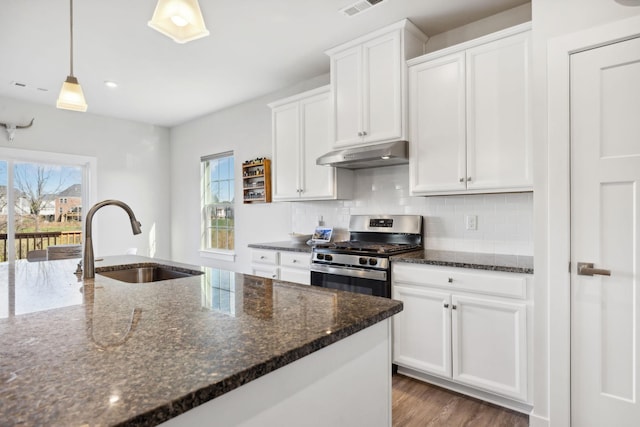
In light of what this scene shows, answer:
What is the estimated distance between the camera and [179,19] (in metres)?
1.33

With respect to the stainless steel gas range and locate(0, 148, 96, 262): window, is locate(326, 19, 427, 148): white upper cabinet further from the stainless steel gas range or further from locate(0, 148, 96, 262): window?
locate(0, 148, 96, 262): window

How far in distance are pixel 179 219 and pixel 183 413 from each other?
5390 mm

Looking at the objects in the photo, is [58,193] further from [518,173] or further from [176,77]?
[518,173]

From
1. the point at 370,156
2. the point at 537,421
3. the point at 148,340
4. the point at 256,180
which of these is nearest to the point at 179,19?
the point at 148,340

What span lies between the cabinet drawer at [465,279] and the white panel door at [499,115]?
1.91 ft

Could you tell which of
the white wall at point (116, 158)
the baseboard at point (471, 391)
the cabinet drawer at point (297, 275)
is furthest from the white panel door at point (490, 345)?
the white wall at point (116, 158)

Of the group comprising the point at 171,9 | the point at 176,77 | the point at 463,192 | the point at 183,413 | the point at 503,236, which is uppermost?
the point at 176,77

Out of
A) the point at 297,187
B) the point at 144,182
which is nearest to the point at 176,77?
the point at 297,187

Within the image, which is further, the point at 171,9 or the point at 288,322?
the point at 171,9

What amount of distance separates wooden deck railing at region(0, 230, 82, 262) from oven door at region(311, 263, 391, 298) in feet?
12.3

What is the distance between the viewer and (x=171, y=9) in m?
1.27

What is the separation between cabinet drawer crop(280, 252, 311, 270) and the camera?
3.13 meters

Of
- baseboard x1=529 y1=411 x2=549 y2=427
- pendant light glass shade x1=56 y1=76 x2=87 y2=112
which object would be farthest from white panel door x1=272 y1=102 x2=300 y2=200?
baseboard x1=529 y1=411 x2=549 y2=427

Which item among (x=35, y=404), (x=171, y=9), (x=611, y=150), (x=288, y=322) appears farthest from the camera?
(x=611, y=150)
